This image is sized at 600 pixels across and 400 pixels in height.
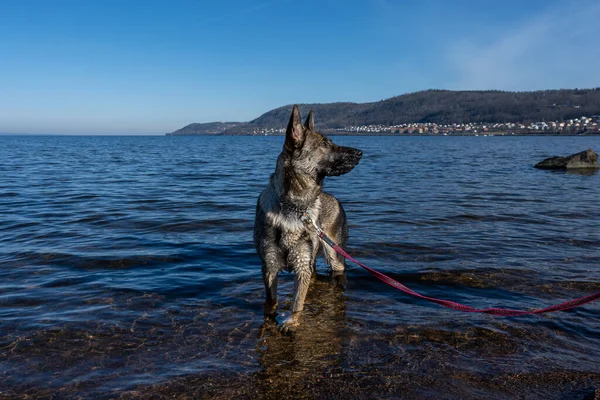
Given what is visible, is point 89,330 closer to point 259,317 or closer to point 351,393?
point 259,317

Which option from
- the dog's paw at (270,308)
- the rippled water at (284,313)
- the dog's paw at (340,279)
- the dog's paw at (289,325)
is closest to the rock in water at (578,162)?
the rippled water at (284,313)

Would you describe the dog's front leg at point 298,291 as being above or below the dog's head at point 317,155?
below

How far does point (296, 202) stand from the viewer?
6652 millimetres

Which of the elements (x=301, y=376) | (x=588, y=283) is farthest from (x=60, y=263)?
(x=588, y=283)

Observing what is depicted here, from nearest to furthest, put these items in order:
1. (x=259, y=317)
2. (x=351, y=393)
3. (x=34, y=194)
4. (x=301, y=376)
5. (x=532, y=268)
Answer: (x=351, y=393), (x=301, y=376), (x=259, y=317), (x=532, y=268), (x=34, y=194)

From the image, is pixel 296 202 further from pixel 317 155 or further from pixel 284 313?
pixel 284 313

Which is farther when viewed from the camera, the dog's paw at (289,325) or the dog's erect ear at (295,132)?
the dog's paw at (289,325)

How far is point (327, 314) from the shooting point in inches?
296

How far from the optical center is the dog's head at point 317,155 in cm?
631

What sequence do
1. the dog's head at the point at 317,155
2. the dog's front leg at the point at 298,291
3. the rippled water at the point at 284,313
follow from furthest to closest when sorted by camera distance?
the dog's front leg at the point at 298,291, the dog's head at the point at 317,155, the rippled water at the point at 284,313

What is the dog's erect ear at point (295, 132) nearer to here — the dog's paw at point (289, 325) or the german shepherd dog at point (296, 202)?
the german shepherd dog at point (296, 202)

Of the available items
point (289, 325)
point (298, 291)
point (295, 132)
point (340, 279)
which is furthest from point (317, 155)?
point (340, 279)

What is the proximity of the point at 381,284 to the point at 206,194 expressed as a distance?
1496 cm

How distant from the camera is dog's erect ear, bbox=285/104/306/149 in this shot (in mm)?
6009
